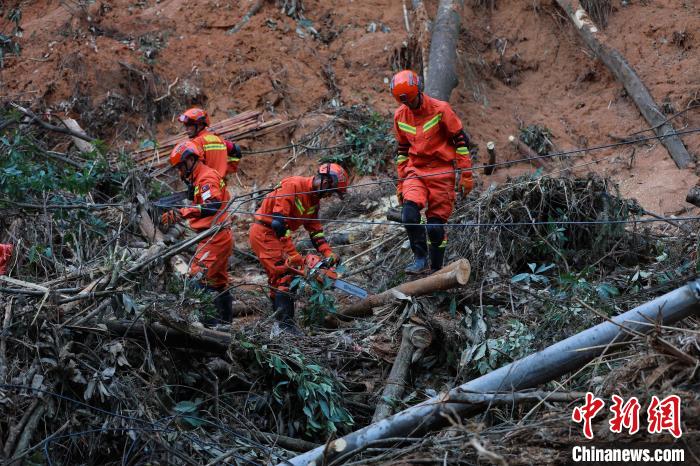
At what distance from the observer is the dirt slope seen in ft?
38.2

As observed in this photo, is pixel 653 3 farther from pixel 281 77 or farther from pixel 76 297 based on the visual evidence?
pixel 76 297

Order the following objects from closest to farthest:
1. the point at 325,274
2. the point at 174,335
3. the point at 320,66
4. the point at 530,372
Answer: the point at 530,372 → the point at 174,335 → the point at 325,274 → the point at 320,66

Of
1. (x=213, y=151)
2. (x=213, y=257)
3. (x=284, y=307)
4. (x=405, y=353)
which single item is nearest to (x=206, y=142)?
(x=213, y=151)

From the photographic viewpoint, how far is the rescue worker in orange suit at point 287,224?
25.5ft

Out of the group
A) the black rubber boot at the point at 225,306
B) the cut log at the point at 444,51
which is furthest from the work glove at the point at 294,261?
the cut log at the point at 444,51

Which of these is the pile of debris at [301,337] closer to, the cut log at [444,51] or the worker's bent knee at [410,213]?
the worker's bent knee at [410,213]

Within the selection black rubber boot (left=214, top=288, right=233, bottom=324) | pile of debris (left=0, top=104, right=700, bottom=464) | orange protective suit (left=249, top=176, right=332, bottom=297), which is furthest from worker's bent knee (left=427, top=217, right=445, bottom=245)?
black rubber boot (left=214, top=288, right=233, bottom=324)

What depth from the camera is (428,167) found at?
25.6ft

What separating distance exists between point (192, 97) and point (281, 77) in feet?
4.21

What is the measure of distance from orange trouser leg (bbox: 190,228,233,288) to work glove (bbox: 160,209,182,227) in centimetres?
43

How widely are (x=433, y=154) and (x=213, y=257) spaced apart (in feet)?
7.23

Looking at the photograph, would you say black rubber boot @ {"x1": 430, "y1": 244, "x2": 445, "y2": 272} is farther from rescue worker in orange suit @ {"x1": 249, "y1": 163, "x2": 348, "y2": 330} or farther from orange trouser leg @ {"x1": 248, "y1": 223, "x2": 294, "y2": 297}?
orange trouser leg @ {"x1": 248, "y1": 223, "x2": 294, "y2": 297}

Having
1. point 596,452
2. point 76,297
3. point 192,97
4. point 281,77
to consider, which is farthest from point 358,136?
point 596,452

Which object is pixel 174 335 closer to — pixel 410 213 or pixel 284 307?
pixel 284 307
